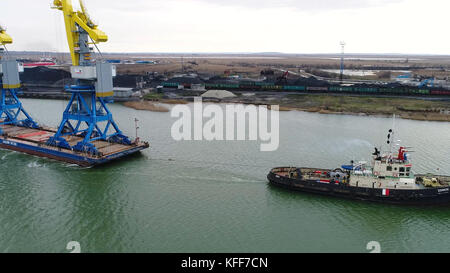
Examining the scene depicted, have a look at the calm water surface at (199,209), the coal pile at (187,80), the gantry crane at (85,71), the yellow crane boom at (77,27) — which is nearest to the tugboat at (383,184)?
the calm water surface at (199,209)

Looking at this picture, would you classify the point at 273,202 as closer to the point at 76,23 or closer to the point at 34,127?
the point at 76,23

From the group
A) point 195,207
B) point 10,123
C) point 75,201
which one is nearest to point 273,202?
point 195,207

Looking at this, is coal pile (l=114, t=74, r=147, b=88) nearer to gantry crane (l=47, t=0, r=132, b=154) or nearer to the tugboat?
gantry crane (l=47, t=0, r=132, b=154)

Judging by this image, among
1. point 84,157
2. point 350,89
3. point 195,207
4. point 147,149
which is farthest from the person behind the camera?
point 350,89

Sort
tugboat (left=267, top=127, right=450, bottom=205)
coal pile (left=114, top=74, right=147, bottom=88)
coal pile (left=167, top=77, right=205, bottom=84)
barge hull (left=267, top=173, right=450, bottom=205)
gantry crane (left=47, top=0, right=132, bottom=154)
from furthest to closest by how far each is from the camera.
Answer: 1. coal pile (left=167, top=77, right=205, bottom=84)
2. coal pile (left=114, top=74, right=147, bottom=88)
3. gantry crane (left=47, top=0, right=132, bottom=154)
4. tugboat (left=267, top=127, right=450, bottom=205)
5. barge hull (left=267, top=173, right=450, bottom=205)

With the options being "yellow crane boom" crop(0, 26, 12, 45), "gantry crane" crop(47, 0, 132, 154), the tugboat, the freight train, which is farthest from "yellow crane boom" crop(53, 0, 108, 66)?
the freight train

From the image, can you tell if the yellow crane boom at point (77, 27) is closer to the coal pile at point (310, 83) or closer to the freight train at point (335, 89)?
the freight train at point (335, 89)

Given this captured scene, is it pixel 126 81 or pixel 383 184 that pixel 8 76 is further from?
pixel 126 81
